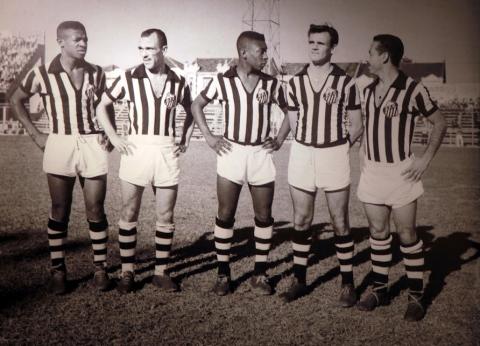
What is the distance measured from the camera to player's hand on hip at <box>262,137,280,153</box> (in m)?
2.55

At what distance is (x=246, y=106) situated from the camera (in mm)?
2559

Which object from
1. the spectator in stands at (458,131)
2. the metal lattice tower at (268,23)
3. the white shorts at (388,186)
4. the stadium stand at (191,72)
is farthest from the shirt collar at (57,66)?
the spectator in stands at (458,131)

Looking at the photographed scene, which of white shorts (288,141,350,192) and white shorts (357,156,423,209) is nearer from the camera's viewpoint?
white shorts (357,156,423,209)

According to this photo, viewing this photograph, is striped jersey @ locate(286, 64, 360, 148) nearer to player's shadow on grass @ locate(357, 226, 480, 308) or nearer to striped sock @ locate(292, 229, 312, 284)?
striped sock @ locate(292, 229, 312, 284)

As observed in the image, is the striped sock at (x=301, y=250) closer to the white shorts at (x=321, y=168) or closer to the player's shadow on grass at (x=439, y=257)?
the white shorts at (x=321, y=168)

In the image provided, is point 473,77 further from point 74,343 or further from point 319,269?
point 74,343

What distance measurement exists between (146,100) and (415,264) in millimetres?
1713

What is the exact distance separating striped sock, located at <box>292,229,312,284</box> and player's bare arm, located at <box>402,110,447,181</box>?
640 mm

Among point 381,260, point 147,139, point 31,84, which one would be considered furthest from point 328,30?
point 31,84

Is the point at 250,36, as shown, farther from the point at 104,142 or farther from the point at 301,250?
the point at 301,250

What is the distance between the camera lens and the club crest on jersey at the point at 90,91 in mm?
2662

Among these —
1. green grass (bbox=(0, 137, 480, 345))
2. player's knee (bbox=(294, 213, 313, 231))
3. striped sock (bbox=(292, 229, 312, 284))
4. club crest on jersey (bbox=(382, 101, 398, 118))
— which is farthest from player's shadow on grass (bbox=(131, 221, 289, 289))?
club crest on jersey (bbox=(382, 101, 398, 118))

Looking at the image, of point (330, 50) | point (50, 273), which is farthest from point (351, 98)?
point (50, 273)

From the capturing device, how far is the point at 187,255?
3.17 meters
